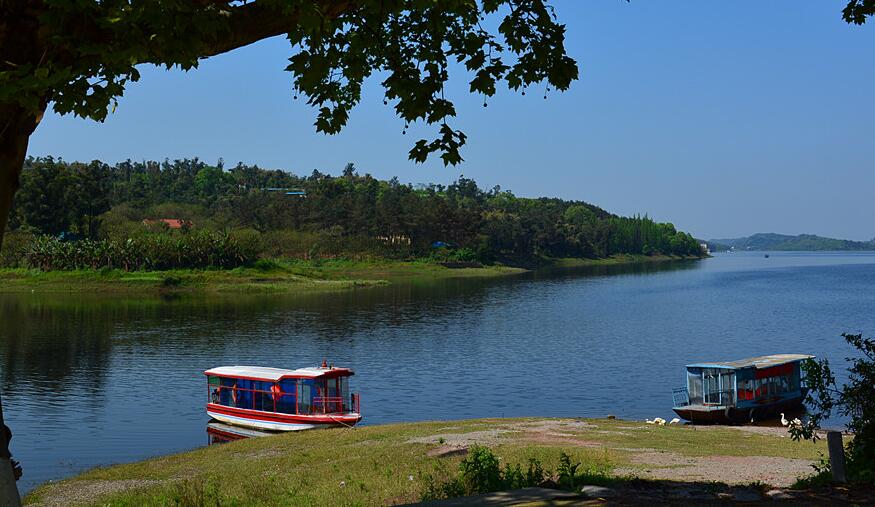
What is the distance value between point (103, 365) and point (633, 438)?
128ft

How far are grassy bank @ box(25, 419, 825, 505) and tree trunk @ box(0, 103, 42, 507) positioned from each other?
268 inches

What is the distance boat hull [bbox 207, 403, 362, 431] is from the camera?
3719 centimetres

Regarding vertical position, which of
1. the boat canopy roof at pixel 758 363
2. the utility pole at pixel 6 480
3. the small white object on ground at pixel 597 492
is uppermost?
the utility pole at pixel 6 480

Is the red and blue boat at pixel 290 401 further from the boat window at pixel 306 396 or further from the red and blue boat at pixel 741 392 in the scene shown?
the red and blue boat at pixel 741 392

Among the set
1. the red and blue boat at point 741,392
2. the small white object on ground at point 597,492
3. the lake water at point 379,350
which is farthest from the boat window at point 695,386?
the small white object on ground at point 597,492

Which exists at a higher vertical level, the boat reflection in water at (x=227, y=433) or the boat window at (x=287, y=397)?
the boat window at (x=287, y=397)

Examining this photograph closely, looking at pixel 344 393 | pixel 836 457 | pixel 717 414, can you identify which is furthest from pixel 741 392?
pixel 836 457

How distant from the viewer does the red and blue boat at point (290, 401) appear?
37625mm

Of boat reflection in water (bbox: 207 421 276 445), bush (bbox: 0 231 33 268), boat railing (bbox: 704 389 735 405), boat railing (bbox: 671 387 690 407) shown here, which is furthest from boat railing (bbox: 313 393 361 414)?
bush (bbox: 0 231 33 268)

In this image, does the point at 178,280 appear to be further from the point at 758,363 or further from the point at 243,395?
the point at 758,363

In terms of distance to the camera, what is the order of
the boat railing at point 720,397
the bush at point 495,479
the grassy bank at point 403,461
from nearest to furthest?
the bush at point 495,479 → the grassy bank at point 403,461 → the boat railing at point 720,397

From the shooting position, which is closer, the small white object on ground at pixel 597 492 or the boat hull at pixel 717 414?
the small white object on ground at pixel 597 492

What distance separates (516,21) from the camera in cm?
1281

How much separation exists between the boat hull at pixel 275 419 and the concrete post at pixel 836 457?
84.9 ft
